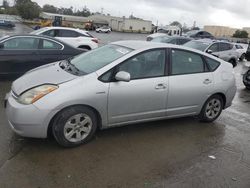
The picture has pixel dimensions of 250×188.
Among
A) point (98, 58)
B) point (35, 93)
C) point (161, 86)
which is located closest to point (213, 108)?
point (161, 86)

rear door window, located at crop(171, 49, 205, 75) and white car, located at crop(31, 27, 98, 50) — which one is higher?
white car, located at crop(31, 27, 98, 50)

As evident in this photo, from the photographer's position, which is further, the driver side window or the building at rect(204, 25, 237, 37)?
the building at rect(204, 25, 237, 37)

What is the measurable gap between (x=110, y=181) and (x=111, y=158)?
22.1 inches

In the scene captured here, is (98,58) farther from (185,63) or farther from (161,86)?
(185,63)

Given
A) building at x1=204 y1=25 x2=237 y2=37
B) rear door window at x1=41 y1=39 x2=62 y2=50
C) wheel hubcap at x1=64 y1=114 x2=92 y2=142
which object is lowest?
wheel hubcap at x1=64 y1=114 x2=92 y2=142

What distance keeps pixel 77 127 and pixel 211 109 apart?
2.84 meters

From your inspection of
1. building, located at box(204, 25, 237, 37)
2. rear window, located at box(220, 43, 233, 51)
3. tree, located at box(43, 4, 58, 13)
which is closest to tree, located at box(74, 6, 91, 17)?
tree, located at box(43, 4, 58, 13)

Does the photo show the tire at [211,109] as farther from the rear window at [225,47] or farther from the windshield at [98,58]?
the rear window at [225,47]

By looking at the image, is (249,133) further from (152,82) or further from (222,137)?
(152,82)

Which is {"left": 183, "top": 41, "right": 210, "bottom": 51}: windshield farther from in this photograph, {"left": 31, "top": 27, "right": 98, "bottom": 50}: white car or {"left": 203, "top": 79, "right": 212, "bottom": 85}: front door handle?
{"left": 203, "top": 79, "right": 212, "bottom": 85}: front door handle

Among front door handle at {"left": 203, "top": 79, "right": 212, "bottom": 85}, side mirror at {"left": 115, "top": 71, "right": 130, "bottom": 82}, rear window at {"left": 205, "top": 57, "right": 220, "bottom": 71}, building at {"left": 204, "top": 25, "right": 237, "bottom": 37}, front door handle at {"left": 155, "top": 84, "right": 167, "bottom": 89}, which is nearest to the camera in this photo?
side mirror at {"left": 115, "top": 71, "right": 130, "bottom": 82}

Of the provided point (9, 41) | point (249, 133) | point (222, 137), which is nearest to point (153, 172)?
point (222, 137)

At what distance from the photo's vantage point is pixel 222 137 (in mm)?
4996

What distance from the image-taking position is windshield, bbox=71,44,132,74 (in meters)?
4.43
